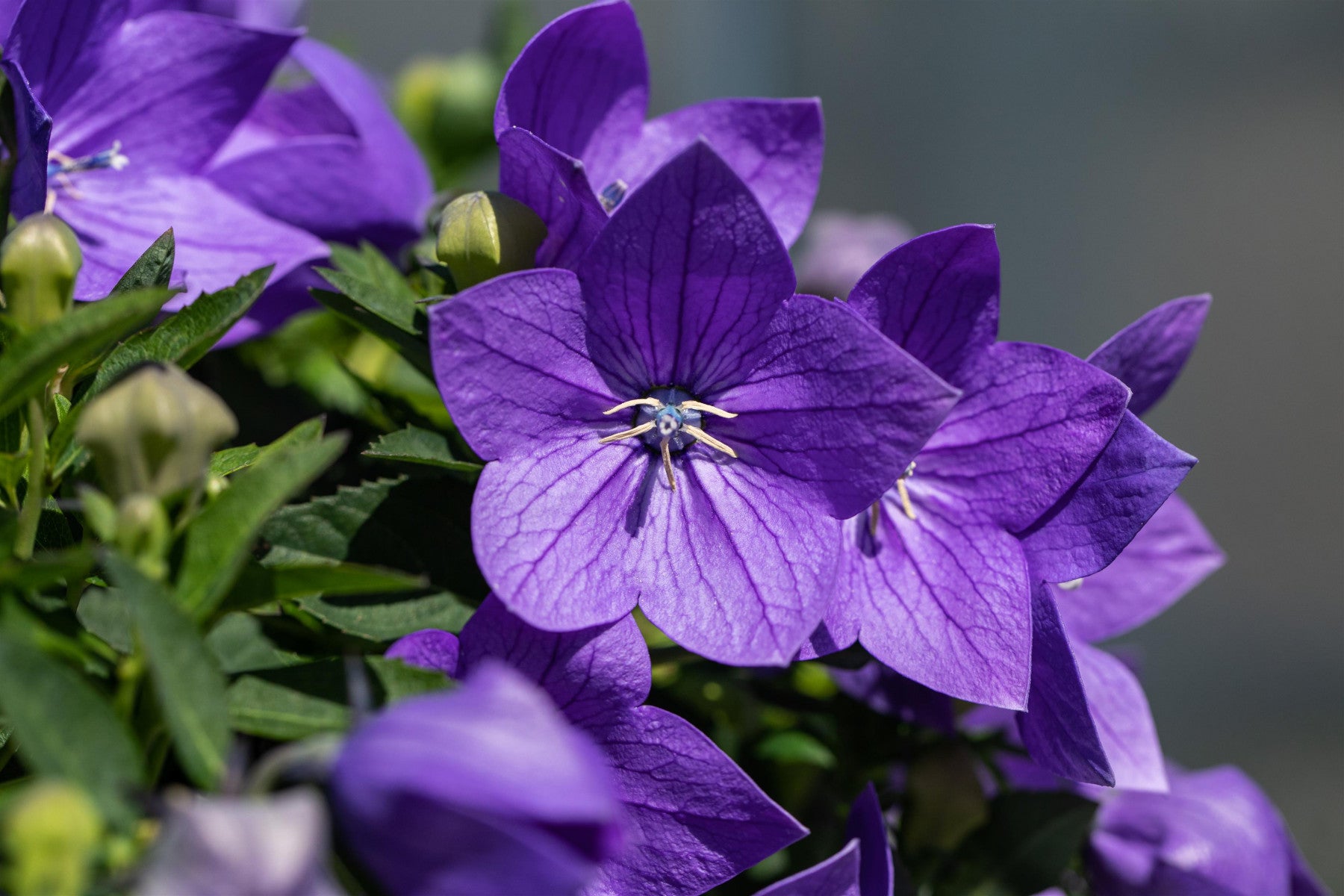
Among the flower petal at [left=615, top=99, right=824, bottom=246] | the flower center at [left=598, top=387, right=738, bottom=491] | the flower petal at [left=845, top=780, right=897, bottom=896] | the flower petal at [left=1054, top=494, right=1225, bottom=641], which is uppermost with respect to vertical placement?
the flower petal at [left=615, top=99, right=824, bottom=246]

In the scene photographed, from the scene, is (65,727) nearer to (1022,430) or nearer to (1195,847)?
(1022,430)

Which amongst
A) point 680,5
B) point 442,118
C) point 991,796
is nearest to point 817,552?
point 991,796

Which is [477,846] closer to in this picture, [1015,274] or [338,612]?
[338,612]

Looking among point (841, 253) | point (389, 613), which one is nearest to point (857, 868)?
point (389, 613)

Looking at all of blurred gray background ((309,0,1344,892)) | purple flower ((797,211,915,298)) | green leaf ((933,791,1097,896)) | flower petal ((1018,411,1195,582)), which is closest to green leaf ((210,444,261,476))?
flower petal ((1018,411,1195,582))

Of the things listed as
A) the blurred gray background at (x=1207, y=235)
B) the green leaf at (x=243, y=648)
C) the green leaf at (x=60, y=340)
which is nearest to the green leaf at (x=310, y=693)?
the green leaf at (x=243, y=648)

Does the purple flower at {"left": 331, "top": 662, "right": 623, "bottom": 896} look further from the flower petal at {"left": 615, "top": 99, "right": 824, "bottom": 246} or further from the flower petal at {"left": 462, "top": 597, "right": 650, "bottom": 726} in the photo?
the flower petal at {"left": 615, "top": 99, "right": 824, "bottom": 246}
